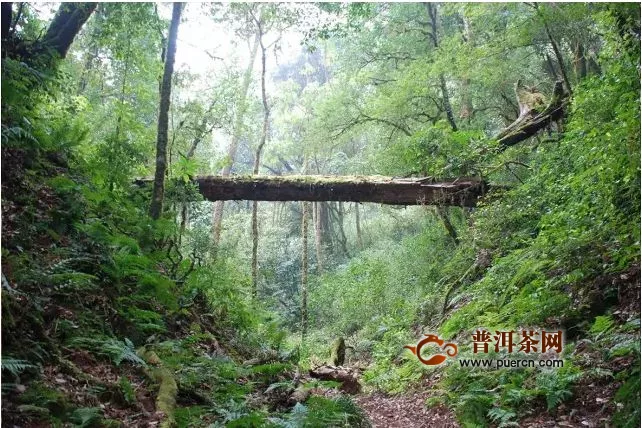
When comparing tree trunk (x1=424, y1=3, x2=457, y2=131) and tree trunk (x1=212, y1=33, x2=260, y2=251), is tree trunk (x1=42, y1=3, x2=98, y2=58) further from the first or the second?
tree trunk (x1=424, y1=3, x2=457, y2=131)

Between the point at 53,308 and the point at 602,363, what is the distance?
510 centimetres

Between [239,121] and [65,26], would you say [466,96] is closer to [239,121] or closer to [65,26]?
[239,121]

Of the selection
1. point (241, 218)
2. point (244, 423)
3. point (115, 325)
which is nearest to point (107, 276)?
point (115, 325)

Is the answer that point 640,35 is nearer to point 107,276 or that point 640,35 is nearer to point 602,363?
point 602,363

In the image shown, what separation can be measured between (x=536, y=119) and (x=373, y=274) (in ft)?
23.3

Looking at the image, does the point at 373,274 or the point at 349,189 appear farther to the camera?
the point at 373,274

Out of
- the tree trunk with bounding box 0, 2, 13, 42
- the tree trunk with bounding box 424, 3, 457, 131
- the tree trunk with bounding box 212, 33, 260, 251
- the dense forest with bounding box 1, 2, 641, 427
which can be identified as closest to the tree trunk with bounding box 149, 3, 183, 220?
the dense forest with bounding box 1, 2, 641, 427

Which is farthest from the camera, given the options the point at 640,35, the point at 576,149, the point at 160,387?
the point at 576,149

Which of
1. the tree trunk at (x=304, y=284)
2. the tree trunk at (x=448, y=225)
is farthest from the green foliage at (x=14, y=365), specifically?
the tree trunk at (x=304, y=284)

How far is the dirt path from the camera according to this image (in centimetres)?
579

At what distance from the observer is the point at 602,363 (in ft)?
15.0

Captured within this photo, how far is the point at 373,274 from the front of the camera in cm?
1612

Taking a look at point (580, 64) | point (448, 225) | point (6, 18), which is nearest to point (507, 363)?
point (448, 225)

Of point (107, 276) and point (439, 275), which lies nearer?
point (107, 276)
